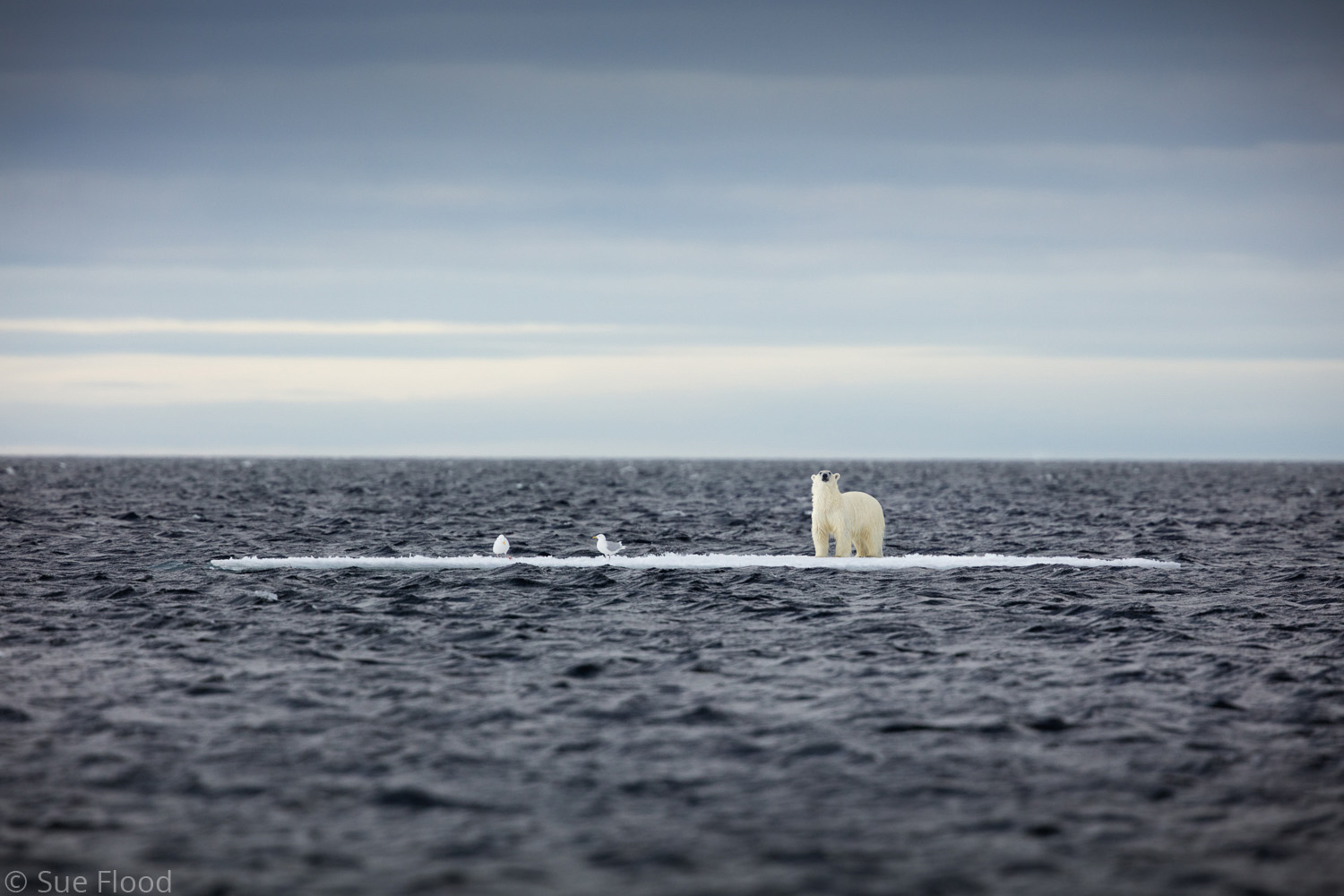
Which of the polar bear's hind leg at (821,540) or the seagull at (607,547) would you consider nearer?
the seagull at (607,547)

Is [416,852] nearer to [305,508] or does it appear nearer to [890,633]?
[890,633]

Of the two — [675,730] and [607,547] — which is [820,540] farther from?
[675,730]

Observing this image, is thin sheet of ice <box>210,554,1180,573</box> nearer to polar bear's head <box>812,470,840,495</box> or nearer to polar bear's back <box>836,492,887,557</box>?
polar bear's back <box>836,492,887,557</box>

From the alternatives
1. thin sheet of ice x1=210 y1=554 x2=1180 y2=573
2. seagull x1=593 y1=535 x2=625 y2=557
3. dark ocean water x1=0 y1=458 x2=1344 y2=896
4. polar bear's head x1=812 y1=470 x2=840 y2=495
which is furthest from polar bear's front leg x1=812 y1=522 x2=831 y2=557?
seagull x1=593 y1=535 x2=625 y2=557

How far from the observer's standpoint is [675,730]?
11.1 m

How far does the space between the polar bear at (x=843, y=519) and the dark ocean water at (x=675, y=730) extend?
3.85ft

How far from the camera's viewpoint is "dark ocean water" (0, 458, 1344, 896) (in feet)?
25.8

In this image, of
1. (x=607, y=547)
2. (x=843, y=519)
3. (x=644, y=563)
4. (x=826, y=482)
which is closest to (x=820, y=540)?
(x=843, y=519)

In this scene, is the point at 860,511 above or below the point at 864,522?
above

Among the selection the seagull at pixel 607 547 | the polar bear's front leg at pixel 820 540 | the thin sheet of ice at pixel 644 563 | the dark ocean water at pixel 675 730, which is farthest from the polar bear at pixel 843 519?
the seagull at pixel 607 547

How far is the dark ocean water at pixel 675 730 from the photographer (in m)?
7.86

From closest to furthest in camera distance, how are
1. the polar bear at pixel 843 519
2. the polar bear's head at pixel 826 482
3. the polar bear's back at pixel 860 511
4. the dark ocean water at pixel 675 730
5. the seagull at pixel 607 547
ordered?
the dark ocean water at pixel 675 730 → the polar bear's head at pixel 826 482 → the polar bear at pixel 843 519 → the seagull at pixel 607 547 → the polar bear's back at pixel 860 511

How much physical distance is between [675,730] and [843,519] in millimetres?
12318

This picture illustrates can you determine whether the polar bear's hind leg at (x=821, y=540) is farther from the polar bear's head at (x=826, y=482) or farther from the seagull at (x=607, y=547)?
the seagull at (x=607, y=547)
